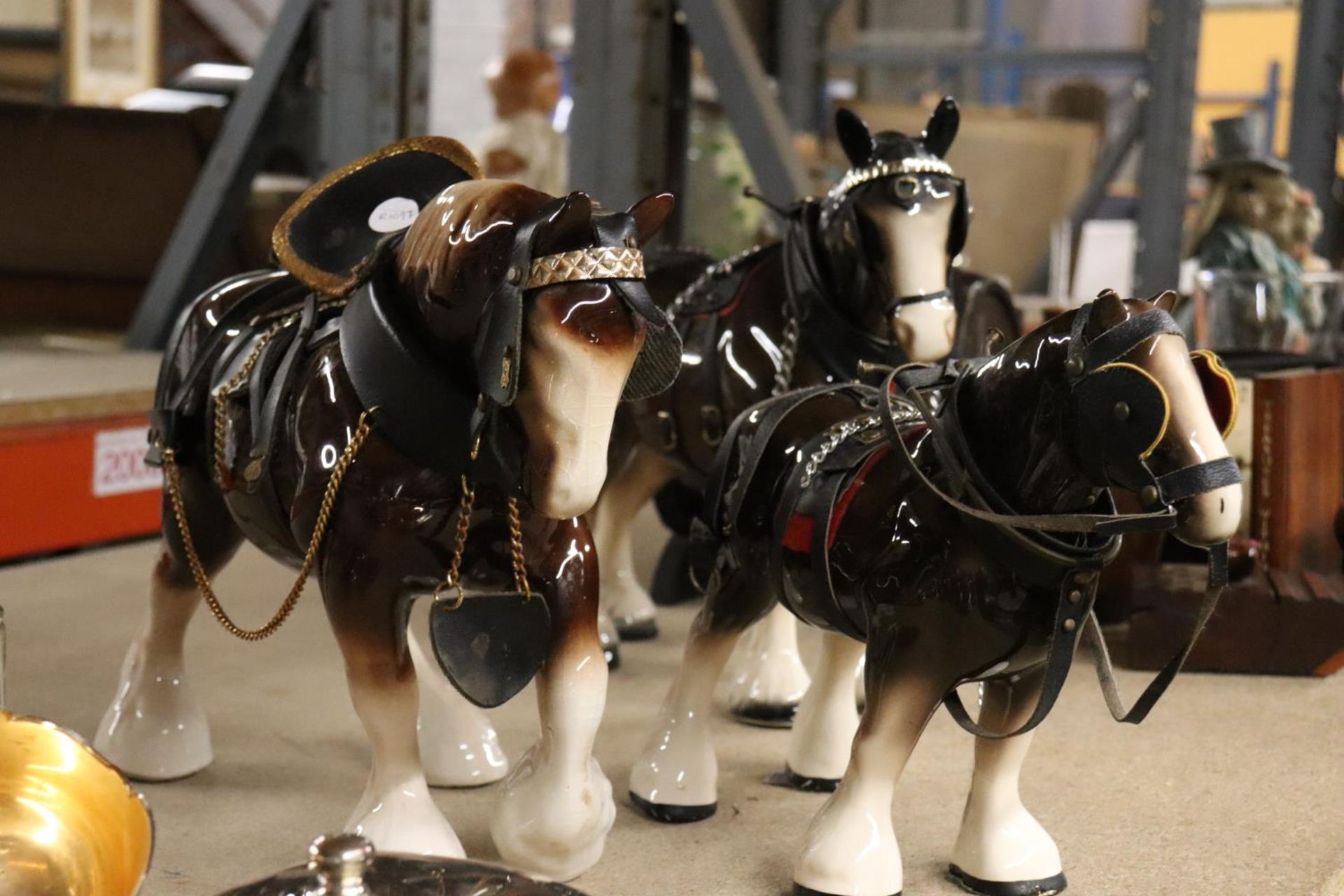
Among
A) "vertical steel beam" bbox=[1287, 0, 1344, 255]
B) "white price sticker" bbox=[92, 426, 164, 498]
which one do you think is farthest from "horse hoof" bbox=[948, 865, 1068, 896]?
"vertical steel beam" bbox=[1287, 0, 1344, 255]

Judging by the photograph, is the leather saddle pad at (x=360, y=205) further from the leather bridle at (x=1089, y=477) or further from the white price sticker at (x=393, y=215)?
the leather bridle at (x=1089, y=477)

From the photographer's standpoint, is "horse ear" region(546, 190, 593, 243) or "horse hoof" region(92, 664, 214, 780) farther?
"horse hoof" region(92, 664, 214, 780)

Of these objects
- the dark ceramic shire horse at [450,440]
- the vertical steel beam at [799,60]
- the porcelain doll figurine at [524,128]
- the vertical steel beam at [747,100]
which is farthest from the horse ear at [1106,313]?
the vertical steel beam at [799,60]

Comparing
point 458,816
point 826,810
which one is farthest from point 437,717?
point 826,810

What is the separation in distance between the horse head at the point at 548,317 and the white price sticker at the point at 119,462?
2.31 m

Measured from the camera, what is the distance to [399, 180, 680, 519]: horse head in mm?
1487

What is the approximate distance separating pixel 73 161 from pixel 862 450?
4367mm

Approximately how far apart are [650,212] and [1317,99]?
444 centimetres

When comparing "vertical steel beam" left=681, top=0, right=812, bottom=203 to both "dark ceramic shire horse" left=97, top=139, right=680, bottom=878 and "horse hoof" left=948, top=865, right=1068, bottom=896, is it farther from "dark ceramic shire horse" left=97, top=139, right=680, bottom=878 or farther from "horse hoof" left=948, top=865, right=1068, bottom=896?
"horse hoof" left=948, top=865, right=1068, bottom=896

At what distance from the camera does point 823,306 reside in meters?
2.42

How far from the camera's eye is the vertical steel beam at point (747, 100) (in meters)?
3.62

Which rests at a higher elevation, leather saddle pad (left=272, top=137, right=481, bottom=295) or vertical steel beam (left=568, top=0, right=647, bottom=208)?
vertical steel beam (left=568, top=0, right=647, bottom=208)

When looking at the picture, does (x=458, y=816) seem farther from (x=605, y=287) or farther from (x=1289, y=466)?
(x=1289, y=466)

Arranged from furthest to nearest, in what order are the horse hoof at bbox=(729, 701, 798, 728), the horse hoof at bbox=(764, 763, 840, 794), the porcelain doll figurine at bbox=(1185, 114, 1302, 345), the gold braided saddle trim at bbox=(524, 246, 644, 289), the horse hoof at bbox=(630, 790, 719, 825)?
the porcelain doll figurine at bbox=(1185, 114, 1302, 345) < the horse hoof at bbox=(729, 701, 798, 728) < the horse hoof at bbox=(764, 763, 840, 794) < the horse hoof at bbox=(630, 790, 719, 825) < the gold braided saddle trim at bbox=(524, 246, 644, 289)
